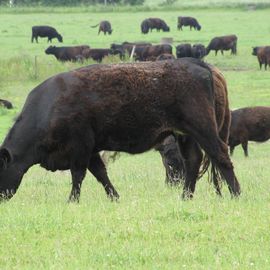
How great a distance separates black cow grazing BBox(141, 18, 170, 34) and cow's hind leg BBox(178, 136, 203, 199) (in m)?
47.7

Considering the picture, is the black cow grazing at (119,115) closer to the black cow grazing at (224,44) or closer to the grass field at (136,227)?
the grass field at (136,227)

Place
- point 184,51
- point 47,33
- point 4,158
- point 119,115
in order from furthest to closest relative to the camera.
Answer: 1. point 47,33
2. point 184,51
3. point 4,158
4. point 119,115

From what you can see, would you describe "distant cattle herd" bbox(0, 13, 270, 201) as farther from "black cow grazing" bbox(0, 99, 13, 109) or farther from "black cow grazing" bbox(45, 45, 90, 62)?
"black cow grazing" bbox(45, 45, 90, 62)

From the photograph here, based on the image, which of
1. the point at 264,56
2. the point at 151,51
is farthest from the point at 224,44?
the point at 264,56

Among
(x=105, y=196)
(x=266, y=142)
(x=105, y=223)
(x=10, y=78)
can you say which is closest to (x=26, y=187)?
(x=105, y=196)

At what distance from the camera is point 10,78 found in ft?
110

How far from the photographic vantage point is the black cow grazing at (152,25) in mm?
58175

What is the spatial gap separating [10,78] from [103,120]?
24.2 meters

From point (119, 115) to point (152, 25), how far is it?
4967cm

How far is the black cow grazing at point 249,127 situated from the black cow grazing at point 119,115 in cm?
1074

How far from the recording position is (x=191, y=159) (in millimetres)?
10453

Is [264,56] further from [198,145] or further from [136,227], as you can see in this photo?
[136,227]

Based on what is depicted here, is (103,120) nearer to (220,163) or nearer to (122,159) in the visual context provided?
(220,163)

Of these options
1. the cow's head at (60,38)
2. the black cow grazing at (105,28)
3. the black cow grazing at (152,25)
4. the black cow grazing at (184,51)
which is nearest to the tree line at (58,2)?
the black cow grazing at (152,25)
